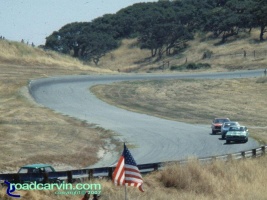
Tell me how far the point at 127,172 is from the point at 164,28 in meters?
126

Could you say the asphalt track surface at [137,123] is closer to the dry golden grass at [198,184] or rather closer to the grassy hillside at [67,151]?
the grassy hillside at [67,151]

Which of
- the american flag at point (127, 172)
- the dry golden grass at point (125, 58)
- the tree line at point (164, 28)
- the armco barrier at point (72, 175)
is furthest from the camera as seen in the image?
the dry golden grass at point (125, 58)

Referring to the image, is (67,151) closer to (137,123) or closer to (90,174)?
(90,174)

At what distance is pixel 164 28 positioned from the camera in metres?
145

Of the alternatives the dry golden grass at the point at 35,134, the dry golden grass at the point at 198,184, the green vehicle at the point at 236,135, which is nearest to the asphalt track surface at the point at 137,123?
the green vehicle at the point at 236,135

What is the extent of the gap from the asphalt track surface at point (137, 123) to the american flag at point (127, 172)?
42.9 feet

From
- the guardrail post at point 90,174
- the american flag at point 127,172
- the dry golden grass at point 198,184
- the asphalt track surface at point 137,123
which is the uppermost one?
the american flag at point 127,172

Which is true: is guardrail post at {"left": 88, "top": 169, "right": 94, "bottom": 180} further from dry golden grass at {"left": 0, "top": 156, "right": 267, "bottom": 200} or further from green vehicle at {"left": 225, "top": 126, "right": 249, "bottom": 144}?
green vehicle at {"left": 225, "top": 126, "right": 249, "bottom": 144}

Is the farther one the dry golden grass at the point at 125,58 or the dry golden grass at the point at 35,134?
the dry golden grass at the point at 125,58

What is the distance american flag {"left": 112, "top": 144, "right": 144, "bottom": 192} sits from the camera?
63.9 feet

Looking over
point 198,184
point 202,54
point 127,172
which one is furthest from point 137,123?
→ point 202,54

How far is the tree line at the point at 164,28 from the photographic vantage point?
13650cm

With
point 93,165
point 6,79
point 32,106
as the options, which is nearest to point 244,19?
point 6,79

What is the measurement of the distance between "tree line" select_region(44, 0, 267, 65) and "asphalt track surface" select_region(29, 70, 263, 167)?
141 feet
